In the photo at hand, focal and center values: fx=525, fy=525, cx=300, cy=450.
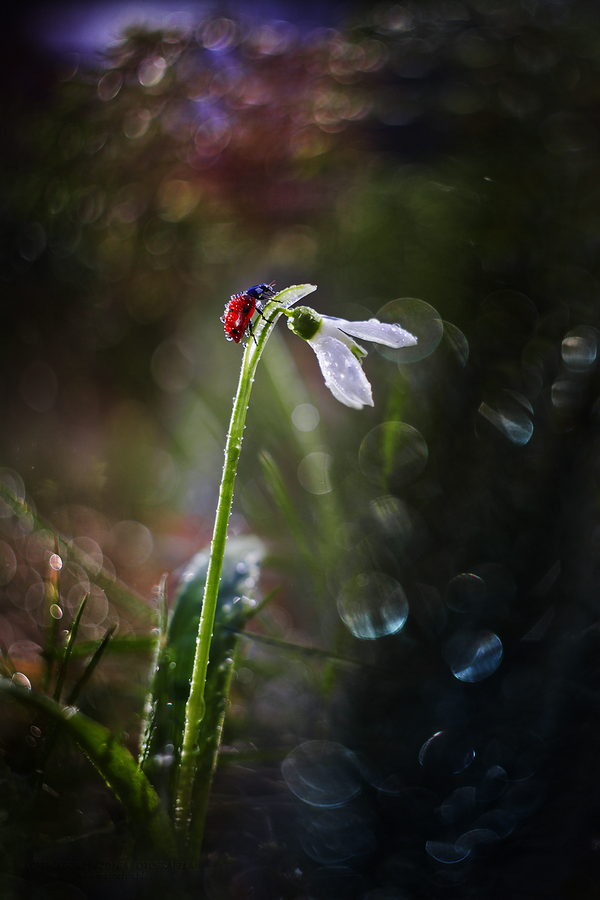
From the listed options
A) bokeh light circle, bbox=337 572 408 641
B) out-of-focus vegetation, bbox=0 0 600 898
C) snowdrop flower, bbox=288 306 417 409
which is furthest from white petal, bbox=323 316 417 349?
bokeh light circle, bbox=337 572 408 641

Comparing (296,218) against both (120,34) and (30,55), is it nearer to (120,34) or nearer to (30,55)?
(120,34)

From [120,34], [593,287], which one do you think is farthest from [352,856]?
[120,34]

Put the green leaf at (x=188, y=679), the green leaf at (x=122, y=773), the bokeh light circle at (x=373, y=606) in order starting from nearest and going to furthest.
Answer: the green leaf at (x=122, y=773) → the green leaf at (x=188, y=679) → the bokeh light circle at (x=373, y=606)

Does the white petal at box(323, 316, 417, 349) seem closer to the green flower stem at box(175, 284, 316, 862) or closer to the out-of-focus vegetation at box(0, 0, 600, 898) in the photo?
the green flower stem at box(175, 284, 316, 862)

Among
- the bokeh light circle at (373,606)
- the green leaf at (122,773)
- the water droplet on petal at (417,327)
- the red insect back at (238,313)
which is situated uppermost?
the water droplet on petal at (417,327)

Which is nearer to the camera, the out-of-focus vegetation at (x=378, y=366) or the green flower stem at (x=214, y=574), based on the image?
the green flower stem at (x=214, y=574)

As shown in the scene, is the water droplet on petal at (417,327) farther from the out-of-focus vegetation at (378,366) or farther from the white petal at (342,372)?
the white petal at (342,372)

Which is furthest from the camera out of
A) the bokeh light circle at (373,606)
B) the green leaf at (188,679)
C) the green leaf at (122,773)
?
the bokeh light circle at (373,606)

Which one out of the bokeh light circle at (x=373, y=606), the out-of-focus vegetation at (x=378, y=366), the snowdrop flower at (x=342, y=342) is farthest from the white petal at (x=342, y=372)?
the bokeh light circle at (x=373, y=606)
